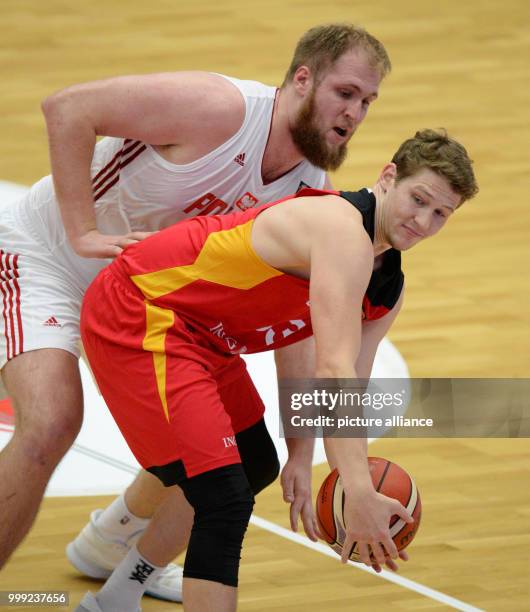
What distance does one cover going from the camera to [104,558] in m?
5.06

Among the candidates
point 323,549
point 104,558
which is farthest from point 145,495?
point 323,549

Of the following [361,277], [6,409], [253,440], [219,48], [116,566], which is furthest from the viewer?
[219,48]

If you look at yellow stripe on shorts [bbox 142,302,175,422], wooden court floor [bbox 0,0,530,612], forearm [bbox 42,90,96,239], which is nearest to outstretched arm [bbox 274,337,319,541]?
wooden court floor [bbox 0,0,530,612]

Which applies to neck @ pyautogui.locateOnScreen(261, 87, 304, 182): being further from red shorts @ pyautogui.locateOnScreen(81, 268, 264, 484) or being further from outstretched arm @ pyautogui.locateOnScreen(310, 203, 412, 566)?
outstretched arm @ pyautogui.locateOnScreen(310, 203, 412, 566)

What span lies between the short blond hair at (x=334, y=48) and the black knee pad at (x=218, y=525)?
1.37 metres

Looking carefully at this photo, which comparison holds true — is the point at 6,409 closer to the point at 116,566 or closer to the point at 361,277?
the point at 116,566

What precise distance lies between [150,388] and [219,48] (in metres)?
6.06

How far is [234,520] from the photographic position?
3945mm

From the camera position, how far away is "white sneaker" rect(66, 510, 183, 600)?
16.4ft

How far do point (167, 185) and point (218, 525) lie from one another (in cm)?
121

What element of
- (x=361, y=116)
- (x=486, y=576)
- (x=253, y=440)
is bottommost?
(x=486, y=576)

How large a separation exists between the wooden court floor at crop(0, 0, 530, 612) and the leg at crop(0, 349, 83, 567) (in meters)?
0.67

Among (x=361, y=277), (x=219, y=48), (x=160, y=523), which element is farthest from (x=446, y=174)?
(x=219, y=48)

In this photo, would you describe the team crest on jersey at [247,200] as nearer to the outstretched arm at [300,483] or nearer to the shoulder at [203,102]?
the shoulder at [203,102]
